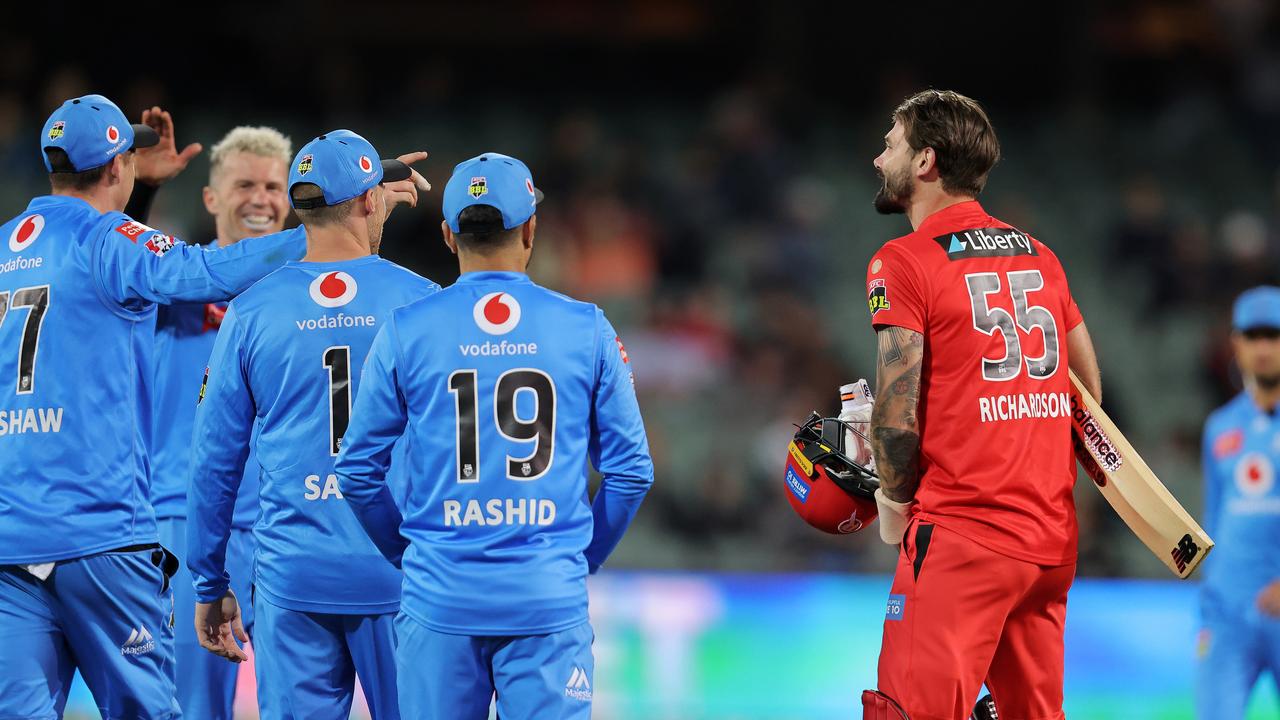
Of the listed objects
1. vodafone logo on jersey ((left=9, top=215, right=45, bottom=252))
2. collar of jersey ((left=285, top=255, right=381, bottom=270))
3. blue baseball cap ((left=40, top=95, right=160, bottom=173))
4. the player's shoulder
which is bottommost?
the player's shoulder

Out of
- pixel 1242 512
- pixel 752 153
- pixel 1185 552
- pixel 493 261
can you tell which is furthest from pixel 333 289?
pixel 752 153

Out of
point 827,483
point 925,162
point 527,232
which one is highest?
point 925,162

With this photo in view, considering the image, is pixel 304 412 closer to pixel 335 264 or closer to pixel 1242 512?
pixel 335 264

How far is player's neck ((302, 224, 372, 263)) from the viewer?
527cm

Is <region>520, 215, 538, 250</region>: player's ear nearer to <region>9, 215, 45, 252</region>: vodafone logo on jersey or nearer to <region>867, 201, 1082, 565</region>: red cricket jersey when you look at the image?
<region>867, 201, 1082, 565</region>: red cricket jersey

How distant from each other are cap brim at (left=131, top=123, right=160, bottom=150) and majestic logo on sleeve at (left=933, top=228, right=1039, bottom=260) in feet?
11.0

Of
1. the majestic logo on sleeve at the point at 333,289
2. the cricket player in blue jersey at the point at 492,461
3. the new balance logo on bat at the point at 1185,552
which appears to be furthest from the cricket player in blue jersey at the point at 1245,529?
the majestic logo on sleeve at the point at 333,289

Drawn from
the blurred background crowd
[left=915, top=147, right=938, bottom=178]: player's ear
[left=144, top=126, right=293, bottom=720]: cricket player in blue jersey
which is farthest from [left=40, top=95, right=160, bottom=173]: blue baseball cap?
the blurred background crowd

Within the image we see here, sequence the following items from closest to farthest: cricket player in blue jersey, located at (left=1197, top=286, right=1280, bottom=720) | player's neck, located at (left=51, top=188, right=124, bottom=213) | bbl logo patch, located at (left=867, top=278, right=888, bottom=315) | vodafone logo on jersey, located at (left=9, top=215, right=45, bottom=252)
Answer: bbl logo patch, located at (left=867, top=278, right=888, bottom=315) < vodafone logo on jersey, located at (left=9, top=215, right=45, bottom=252) < player's neck, located at (left=51, top=188, right=124, bottom=213) < cricket player in blue jersey, located at (left=1197, top=286, right=1280, bottom=720)

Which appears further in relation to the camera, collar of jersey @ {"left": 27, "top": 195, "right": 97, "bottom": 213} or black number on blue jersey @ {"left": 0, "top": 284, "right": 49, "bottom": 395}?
collar of jersey @ {"left": 27, "top": 195, "right": 97, "bottom": 213}

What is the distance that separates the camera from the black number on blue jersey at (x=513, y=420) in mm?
4512

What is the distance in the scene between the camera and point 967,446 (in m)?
4.95

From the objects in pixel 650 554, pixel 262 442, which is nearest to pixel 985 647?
pixel 262 442

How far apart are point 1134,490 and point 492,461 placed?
7.79ft
